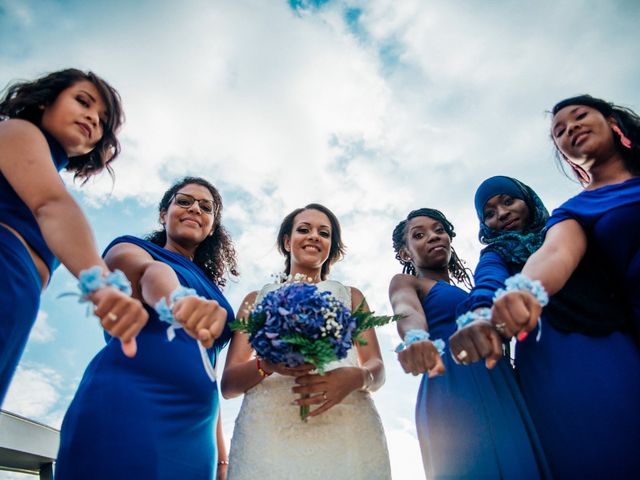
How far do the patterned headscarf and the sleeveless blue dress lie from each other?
11.1ft

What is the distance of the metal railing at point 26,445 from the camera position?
4910 mm

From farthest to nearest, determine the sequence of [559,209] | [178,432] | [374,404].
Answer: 1. [374,404]
2. [559,209]
3. [178,432]

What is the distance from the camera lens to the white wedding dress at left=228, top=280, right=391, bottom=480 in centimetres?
330

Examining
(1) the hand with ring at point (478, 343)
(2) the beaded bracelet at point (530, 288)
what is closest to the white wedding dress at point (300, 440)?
(1) the hand with ring at point (478, 343)

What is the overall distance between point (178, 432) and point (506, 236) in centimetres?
308

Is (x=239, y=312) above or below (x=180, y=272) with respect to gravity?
below

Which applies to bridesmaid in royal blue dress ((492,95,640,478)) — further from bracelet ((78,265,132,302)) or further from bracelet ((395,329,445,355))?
bracelet ((78,265,132,302))

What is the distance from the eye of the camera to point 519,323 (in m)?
2.40

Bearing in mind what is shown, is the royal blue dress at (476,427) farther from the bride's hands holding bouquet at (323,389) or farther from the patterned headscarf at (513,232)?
the patterned headscarf at (513,232)

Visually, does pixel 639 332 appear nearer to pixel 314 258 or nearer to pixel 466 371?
pixel 466 371

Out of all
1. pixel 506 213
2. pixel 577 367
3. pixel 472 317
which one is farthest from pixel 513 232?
pixel 472 317

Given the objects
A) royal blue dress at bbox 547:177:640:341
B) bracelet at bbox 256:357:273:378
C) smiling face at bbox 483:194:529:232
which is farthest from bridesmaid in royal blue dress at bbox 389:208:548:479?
bracelet at bbox 256:357:273:378

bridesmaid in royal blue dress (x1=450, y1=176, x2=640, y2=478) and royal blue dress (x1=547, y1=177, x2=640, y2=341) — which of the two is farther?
royal blue dress (x1=547, y1=177, x2=640, y2=341)

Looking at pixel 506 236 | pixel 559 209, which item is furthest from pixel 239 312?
pixel 559 209
